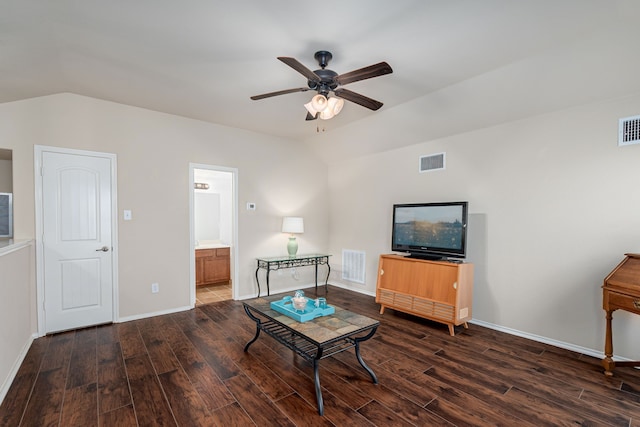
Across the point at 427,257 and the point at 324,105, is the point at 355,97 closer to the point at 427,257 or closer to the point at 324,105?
the point at 324,105

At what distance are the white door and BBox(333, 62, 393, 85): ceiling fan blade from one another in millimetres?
3027

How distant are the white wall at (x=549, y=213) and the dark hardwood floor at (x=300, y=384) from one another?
0.33 metres

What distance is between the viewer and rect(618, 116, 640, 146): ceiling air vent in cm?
255

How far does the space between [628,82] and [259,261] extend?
4.57m

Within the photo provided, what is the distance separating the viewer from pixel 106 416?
6.33 feet

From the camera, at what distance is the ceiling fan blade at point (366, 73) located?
1.98 meters

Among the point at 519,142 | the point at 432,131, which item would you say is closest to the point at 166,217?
the point at 432,131

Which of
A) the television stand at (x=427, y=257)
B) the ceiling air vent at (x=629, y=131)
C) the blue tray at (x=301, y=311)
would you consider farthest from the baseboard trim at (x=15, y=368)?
the ceiling air vent at (x=629, y=131)

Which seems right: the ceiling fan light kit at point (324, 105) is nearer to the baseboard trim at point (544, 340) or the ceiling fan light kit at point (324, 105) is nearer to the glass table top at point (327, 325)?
the glass table top at point (327, 325)

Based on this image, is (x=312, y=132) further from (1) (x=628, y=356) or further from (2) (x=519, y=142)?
(1) (x=628, y=356)

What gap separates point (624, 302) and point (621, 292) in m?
0.07

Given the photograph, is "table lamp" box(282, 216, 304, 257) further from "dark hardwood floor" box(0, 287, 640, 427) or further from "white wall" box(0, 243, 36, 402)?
"white wall" box(0, 243, 36, 402)

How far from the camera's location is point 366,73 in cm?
209

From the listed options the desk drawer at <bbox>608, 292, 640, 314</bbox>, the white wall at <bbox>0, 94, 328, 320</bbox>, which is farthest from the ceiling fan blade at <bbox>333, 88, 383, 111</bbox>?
the white wall at <bbox>0, 94, 328, 320</bbox>
